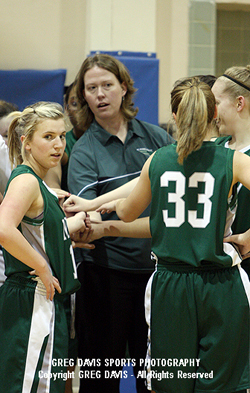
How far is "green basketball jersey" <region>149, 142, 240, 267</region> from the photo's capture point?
5.39 ft

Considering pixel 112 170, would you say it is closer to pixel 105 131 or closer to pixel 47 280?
pixel 105 131

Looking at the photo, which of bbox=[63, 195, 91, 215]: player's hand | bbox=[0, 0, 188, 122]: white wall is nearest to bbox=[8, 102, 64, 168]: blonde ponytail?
bbox=[63, 195, 91, 215]: player's hand

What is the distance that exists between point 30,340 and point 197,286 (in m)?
0.67

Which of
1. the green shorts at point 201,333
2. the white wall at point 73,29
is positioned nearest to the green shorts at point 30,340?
the green shorts at point 201,333

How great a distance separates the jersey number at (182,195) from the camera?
165 cm

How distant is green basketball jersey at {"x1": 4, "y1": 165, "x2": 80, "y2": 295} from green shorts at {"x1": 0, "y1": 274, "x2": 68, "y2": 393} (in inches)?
3.5

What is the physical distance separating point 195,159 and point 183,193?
135 millimetres

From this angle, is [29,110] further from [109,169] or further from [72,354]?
[72,354]

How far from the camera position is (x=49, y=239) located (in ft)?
6.02

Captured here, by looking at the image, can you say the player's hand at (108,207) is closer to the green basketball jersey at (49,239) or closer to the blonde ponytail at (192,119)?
the green basketball jersey at (49,239)

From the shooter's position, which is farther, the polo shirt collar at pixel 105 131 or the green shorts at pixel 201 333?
the polo shirt collar at pixel 105 131

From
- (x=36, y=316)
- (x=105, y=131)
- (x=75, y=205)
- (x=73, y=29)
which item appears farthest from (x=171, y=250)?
(x=73, y=29)

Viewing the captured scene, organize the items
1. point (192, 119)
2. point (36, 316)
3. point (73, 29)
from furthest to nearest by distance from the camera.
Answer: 1. point (73, 29)
2. point (36, 316)
3. point (192, 119)

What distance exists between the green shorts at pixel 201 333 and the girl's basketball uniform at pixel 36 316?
390 mm
